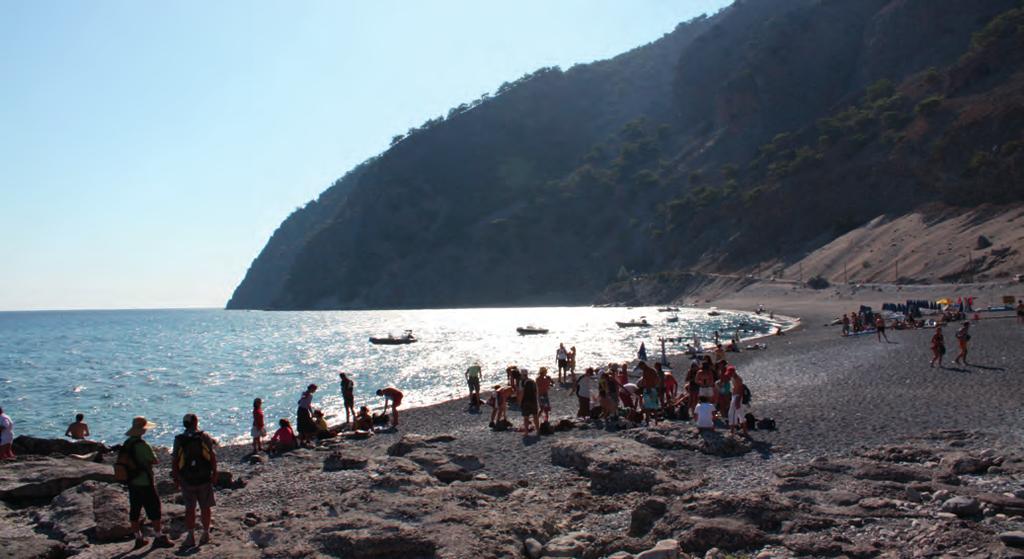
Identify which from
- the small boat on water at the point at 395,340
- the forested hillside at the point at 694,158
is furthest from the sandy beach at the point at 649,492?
the forested hillside at the point at 694,158

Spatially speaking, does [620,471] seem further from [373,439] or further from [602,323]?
[602,323]

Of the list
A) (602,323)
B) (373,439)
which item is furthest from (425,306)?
(373,439)

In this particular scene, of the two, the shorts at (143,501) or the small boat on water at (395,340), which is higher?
the shorts at (143,501)

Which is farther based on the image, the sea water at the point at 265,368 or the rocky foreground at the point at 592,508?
the sea water at the point at 265,368

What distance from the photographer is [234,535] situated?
8547 mm

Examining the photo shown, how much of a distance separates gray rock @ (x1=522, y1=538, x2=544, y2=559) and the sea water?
59.4 feet

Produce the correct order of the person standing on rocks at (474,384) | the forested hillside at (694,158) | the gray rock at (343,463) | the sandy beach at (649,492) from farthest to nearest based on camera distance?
1. the forested hillside at (694,158)
2. the person standing on rocks at (474,384)
3. the gray rock at (343,463)
4. the sandy beach at (649,492)

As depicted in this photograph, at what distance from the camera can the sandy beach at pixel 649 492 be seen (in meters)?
7.51

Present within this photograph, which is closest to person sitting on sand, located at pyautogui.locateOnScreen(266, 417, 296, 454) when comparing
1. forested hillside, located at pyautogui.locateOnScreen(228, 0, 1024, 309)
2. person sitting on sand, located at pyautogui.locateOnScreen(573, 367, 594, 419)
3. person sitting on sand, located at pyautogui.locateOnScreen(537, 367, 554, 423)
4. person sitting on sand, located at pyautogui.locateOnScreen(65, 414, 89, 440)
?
person sitting on sand, located at pyautogui.locateOnScreen(65, 414, 89, 440)

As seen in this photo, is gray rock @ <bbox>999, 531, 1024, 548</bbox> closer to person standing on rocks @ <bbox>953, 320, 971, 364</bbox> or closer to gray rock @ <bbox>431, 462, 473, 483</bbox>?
gray rock @ <bbox>431, 462, 473, 483</bbox>

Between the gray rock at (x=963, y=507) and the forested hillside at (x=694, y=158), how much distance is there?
2721 inches

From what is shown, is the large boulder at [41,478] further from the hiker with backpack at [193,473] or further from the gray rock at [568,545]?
the gray rock at [568,545]

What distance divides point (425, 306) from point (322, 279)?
3333 centimetres

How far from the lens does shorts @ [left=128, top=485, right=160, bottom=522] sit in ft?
27.5
